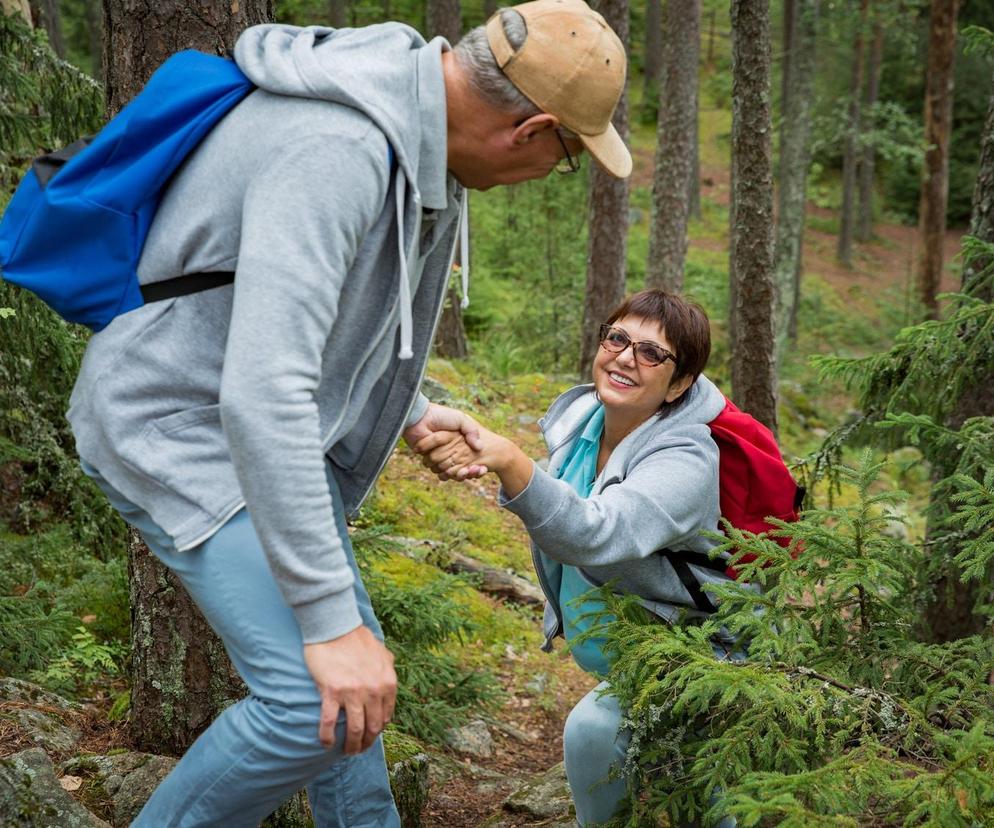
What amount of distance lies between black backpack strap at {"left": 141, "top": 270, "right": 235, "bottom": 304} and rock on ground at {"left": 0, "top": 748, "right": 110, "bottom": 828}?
1548 mm

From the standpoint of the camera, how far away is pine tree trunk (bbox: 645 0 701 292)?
12102 millimetres

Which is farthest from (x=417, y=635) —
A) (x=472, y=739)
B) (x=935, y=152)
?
(x=935, y=152)

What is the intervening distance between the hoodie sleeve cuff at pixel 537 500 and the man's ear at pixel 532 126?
877mm

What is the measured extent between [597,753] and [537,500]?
935 millimetres

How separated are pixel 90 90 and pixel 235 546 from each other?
345cm

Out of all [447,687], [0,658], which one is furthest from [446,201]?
[447,687]

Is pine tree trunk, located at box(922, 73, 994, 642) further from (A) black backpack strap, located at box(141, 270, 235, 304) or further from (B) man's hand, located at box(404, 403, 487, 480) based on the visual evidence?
(A) black backpack strap, located at box(141, 270, 235, 304)

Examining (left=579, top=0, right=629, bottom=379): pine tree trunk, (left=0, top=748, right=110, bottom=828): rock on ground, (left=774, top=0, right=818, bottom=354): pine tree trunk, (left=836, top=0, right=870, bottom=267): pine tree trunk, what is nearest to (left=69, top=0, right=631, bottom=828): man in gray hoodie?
(left=0, top=748, right=110, bottom=828): rock on ground

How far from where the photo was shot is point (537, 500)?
2.63 m

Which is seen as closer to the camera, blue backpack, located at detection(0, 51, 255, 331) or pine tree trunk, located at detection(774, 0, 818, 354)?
blue backpack, located at detection(0, 51, 255, 331)

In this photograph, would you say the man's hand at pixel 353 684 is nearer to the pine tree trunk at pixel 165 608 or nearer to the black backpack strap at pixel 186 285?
the black backpack strap at pixel 186 285

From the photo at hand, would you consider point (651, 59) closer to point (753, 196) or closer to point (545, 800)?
point (753, 196)

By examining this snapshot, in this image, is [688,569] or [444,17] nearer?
[688,569]

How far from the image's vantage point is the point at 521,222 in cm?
1677
